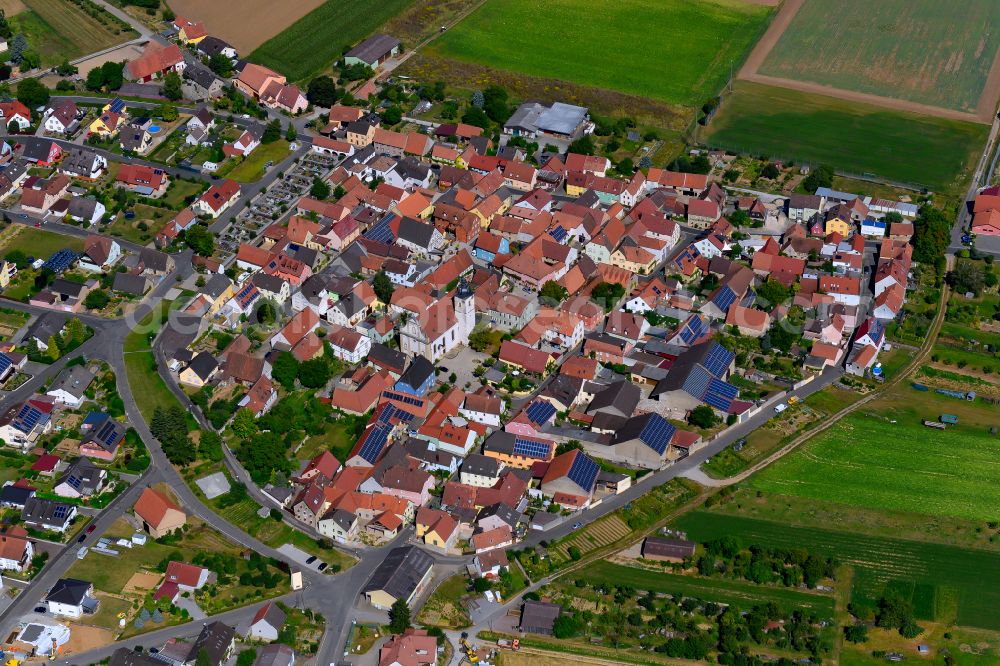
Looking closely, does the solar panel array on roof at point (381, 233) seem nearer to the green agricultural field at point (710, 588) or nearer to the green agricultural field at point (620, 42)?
the green agricultural field at point (620, 42)

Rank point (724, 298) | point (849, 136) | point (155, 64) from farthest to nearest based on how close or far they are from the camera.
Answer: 1. point (155, 64)
2. point (849, 136)
3. point (724, 298)

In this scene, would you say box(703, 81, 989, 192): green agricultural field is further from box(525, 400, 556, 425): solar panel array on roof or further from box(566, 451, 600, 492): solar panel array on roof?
box(566, 451, 600, 492): solar panel array on roof

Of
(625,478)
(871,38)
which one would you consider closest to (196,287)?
(625,478)

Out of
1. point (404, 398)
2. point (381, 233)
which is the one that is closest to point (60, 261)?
point (381, 233)

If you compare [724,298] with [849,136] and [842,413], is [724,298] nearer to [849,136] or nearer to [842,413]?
[842,413]

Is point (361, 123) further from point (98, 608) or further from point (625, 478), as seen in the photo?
point (98, 608)

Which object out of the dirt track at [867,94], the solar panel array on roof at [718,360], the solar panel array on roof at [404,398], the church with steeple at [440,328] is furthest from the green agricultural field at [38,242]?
the dirt track at [867,94]
